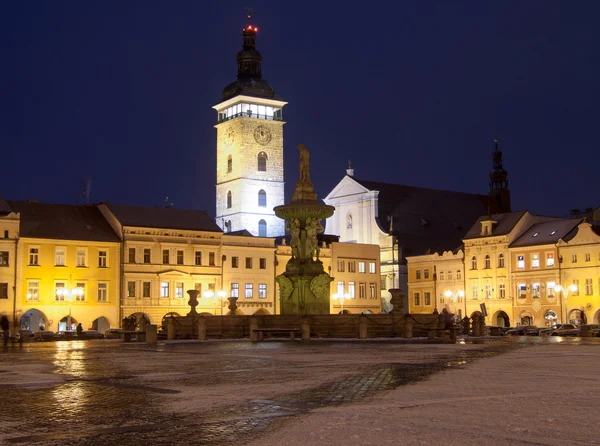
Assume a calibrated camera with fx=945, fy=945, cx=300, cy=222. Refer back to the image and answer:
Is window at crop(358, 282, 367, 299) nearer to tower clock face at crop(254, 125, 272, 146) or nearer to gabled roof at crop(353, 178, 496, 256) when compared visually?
gabled roof at crop(353, 178, 496, 256)

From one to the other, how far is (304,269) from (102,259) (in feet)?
99.8

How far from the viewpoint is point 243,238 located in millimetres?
78000

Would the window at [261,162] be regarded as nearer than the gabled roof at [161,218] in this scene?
No

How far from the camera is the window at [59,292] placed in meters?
66.9

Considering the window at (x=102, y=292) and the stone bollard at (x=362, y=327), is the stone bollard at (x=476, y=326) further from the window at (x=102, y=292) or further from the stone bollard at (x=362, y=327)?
the window at (x=102, y=292)

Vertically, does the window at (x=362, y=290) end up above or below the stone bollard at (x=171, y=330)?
above

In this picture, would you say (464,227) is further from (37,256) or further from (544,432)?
(544,432)

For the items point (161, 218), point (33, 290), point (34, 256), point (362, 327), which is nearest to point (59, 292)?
point (33, 290)

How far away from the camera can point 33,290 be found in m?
65.9

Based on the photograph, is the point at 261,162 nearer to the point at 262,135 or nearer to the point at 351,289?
the point at 262,135

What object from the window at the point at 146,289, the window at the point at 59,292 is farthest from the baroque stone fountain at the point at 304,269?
the window at the point at 146,289

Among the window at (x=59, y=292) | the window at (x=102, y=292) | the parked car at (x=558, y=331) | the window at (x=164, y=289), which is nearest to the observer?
the parked car at (x=558, y=331)

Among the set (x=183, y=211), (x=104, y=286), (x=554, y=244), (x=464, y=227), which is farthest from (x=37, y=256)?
(x=464, y=227)

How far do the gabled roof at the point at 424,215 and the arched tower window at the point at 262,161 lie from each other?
1990cm
